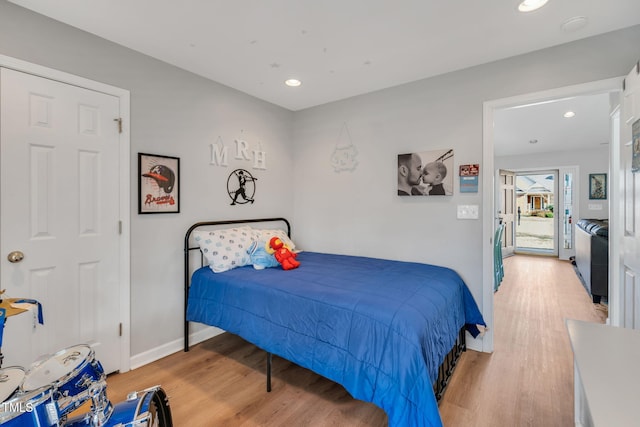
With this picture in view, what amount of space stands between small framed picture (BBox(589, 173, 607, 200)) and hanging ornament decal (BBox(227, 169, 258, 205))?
7.25m

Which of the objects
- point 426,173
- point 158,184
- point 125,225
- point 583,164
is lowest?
point 125,225

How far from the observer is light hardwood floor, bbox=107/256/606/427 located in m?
1.82

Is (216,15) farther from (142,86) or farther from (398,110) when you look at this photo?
(398,110)

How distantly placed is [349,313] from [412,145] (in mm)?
1938

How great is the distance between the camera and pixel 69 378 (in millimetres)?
968

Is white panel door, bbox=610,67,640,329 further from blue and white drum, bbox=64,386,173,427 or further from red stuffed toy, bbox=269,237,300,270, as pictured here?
blue and white drum, bbox=64,386,173,427

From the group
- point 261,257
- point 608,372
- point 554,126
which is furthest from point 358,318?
point 554,126

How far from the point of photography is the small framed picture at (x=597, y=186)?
6.26 m

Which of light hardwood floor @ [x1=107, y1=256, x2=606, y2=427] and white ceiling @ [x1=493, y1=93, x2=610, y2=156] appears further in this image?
white ceiling @ [x1=493, y1=93, x2=610, y2=156]

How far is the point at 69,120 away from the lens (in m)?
2.06

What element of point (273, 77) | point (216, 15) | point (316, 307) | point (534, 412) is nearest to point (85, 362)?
point (316, 307)

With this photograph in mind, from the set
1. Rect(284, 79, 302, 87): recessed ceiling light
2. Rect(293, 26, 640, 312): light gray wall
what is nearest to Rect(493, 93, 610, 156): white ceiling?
Rect(293, 26, 640, 312): light gray wall

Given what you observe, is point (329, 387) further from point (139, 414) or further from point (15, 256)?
point (15, 256)

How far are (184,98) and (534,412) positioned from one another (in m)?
3.57
